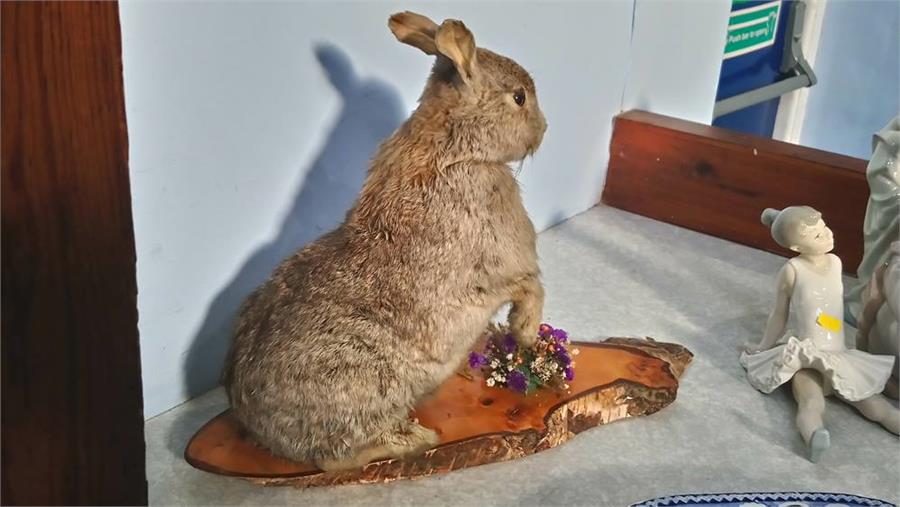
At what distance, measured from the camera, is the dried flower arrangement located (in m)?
1.16

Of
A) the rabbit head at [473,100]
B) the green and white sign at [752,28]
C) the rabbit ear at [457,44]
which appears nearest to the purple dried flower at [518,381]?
the rabbit head at [473,100]

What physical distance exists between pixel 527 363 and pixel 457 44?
40cm

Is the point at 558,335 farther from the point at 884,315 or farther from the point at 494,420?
the point at 884,315

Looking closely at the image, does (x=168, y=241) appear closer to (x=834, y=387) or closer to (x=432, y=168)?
(x=432, y=168)

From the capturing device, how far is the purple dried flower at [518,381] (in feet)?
3.77

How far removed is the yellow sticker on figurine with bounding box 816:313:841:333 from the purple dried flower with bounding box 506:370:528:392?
0.38 m

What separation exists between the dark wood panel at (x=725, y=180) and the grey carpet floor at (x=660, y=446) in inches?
6.8

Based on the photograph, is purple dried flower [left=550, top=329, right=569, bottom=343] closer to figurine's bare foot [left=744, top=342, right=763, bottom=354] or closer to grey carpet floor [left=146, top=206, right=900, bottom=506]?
grey carpet floor [left=146, top=206, right=900, bottom=506]

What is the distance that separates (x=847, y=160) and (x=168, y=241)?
1116 mm

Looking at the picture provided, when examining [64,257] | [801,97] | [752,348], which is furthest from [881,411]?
[801,97]

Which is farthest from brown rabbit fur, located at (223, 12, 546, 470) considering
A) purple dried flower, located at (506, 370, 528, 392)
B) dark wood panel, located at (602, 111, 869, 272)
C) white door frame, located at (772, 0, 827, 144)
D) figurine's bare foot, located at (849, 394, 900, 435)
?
white door frame, located at (772, 0, 827, 144)

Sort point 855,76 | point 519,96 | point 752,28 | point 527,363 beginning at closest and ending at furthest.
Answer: point 519,96, point 527,363, point 752,28, point 855,76

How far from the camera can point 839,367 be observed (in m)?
1.20

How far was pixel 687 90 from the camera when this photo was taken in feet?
6.79
